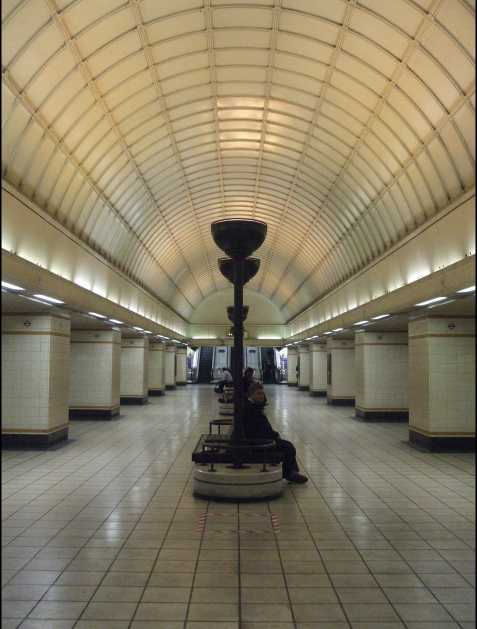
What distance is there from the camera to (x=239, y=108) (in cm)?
1580

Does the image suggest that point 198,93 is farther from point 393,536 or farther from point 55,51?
point 393,536

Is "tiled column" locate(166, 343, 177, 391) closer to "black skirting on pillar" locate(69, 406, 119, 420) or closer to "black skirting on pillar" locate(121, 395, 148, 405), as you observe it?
"black skirting on pillar" locate(121, 395, 148, 405)

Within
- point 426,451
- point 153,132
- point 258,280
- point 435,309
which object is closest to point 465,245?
point 435,309

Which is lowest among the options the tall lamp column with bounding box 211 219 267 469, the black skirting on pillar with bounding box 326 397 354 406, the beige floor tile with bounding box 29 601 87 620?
the black skirting on pillar with bounding box 326 397 354 406

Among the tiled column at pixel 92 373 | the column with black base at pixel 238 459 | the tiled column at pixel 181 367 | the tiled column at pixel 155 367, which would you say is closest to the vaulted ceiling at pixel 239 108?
the tiled column at pixel 92 373

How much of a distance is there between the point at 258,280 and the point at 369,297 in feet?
87.9

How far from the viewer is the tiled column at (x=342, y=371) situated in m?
24.2

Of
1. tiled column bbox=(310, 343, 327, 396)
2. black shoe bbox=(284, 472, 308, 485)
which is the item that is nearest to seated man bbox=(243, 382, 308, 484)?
black shoe bbox=(284, 472, 308, 485)

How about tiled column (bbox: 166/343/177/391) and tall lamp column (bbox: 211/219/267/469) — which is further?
tiled column (bbox: 166/343/177/391)

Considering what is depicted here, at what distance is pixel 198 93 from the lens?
14.5 metres

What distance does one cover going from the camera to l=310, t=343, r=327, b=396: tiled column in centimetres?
2997

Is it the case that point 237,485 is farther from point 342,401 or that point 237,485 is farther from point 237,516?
point 342,401

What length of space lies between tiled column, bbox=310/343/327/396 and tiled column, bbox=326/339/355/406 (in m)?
5.08

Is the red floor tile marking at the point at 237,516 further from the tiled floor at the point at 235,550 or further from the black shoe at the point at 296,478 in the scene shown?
the black shoe at the point at 296,478
